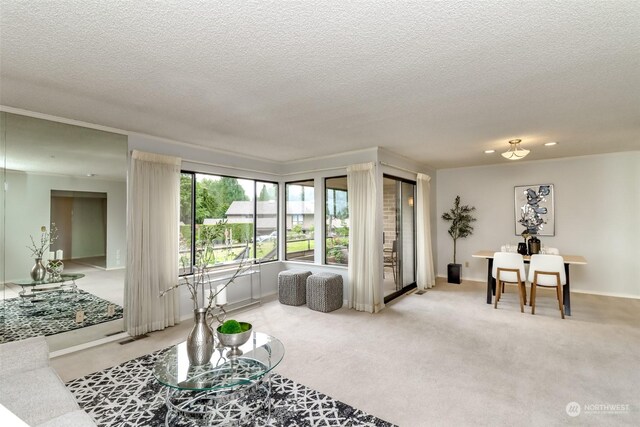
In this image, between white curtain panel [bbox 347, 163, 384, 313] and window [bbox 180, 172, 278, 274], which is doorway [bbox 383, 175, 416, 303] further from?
window [bbox 180, 172, 278, 274]

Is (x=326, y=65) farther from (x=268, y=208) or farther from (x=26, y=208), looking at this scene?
(x=268, y=208)

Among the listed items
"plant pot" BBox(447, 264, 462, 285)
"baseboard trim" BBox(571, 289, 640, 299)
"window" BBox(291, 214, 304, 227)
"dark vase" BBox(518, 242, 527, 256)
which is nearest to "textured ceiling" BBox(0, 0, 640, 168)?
"dark vase" BBox(518, 242, 527, 256)

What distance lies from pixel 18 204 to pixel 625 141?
24.9ft

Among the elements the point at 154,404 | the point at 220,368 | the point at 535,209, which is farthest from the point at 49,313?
the point at 535,209

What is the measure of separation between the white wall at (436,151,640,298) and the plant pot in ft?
1.63

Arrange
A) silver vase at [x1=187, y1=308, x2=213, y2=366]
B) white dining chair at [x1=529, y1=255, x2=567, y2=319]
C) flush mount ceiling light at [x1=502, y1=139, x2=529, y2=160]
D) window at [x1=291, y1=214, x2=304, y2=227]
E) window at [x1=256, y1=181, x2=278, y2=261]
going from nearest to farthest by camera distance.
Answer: silver vase at [x1=187, y1=308, x2=213, y2=366] < flush mount ceiling light at [x1=502, y1=139, x2=529, y2=160] < white dining chair at [x1=529, y1=255, x2=567, y2=319] < window at [x1=256, y1=181, x2=278, y2=261] < window at [x1=291, y1=214, x2=304, y2=227]

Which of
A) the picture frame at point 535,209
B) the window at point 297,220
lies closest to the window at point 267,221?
the window at point 297,220

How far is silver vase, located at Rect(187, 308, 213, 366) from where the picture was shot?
7.51 feet

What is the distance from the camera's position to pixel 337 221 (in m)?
5.40

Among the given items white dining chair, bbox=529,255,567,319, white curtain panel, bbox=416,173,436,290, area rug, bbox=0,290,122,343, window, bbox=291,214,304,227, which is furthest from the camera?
white curtain panel, bbox=416,173,436,290

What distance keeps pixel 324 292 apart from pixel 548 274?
3209 millimetres

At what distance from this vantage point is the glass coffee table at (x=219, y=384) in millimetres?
2105

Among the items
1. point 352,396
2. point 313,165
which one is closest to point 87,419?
point 352,396

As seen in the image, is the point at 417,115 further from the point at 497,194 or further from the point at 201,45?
the point at 497,194
